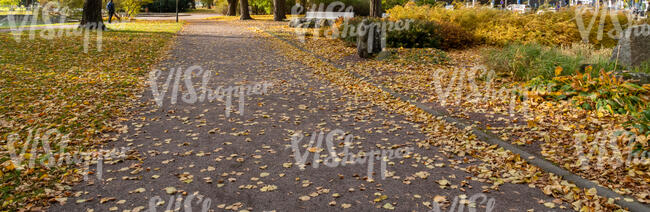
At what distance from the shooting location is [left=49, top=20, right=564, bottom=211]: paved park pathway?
188 inches

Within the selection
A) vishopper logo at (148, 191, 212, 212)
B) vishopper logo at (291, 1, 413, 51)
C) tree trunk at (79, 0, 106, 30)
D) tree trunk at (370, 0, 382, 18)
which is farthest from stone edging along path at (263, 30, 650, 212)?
tree trunk at (79, 0, 106, 30)

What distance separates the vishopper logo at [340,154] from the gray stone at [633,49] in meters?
6.19

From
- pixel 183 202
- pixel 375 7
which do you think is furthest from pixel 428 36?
pixel 183 202

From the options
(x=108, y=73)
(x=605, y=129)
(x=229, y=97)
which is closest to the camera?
(x=605, y=129)

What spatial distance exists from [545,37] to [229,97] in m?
11.4

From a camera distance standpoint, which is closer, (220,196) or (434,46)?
(220,196)

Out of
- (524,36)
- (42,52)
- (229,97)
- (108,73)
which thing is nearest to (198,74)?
(108,73)

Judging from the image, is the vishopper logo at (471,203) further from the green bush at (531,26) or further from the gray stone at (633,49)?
the green bush at (531,26)

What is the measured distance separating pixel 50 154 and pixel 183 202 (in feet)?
8.40

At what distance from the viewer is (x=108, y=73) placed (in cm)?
1210

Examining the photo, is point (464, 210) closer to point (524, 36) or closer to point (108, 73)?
point (108, 73)

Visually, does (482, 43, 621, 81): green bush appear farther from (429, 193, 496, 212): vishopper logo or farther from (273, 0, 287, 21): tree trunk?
(273, 0, 287, 21): tree trunk

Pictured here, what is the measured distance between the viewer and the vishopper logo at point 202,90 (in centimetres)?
937

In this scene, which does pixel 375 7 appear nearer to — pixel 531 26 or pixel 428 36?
pixel 428 36
